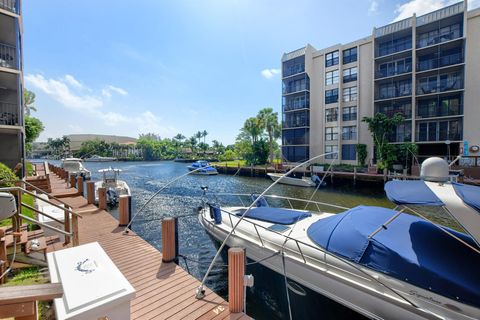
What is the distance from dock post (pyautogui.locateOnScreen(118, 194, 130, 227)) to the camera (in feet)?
26.5

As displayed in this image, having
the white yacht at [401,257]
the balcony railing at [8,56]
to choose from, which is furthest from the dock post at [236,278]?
the balcony railing at [8,56]

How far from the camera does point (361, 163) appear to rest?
→ 30.5m

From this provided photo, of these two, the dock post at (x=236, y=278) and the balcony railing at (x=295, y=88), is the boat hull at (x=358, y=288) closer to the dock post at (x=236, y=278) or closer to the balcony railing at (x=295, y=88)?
the dock post at (x=236, y=278)

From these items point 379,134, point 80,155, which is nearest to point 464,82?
point 379,134

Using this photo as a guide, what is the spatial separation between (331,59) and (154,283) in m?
38.5

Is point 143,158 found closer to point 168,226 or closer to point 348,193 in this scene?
point 348,193

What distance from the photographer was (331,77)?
34.8 meters

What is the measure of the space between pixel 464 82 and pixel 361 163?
13595mm

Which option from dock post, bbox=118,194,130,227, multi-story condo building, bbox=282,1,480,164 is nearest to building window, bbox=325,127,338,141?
multi-story condo building, bbox=282,1,480,164

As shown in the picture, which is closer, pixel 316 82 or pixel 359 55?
pixel 359 55

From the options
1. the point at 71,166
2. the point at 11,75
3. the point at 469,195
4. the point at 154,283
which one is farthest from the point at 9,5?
the point at 469,195

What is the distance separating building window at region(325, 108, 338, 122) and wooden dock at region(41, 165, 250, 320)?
3323cm

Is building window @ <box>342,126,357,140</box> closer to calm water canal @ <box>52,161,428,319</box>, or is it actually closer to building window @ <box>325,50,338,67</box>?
building window @ <box>325,50,338,67</box>

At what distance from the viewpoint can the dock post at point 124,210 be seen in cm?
808
